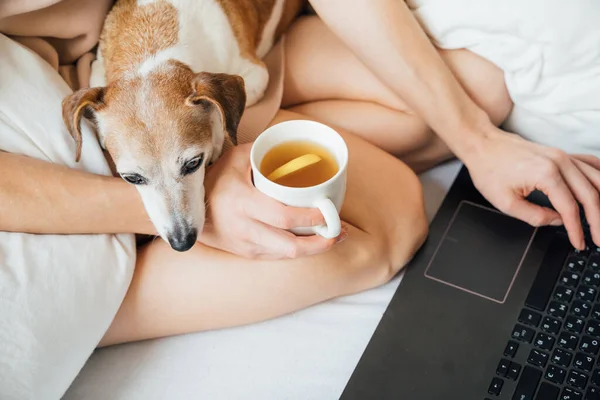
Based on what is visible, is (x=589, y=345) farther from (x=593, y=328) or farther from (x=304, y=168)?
(x=304, y=168)

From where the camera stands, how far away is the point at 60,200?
872 millimetres

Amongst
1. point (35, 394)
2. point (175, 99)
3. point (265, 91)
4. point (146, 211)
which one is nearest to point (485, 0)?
point (265, 91)

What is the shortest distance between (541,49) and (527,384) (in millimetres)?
517

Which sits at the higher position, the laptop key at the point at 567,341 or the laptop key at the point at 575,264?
the laptop key at the point at 575,264

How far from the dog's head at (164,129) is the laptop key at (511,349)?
45cm

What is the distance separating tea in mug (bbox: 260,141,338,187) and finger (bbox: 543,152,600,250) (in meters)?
0.35

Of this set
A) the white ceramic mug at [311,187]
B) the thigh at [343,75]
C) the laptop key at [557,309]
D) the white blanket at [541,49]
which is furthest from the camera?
the thigh at [343,75]

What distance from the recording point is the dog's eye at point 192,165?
0.92 m

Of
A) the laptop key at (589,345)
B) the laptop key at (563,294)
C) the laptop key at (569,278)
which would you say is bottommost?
the laptop key at (589,345)

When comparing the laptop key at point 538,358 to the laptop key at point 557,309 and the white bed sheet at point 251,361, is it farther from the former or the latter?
the white bed sheet at point 251,361

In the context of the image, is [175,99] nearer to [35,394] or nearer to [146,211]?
[146,211]

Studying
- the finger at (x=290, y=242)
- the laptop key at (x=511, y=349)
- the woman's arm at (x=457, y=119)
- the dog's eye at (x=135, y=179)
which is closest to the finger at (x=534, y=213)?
the woman's arm at (x=457, y=119)

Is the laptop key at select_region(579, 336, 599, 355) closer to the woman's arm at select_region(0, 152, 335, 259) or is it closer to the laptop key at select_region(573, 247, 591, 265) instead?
the laptop key at select_region(573, 247, 591, 265)

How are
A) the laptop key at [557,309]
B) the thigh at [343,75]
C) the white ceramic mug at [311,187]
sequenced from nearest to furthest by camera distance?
the white ceramic mug at [311,187] → the laptop key at [557,309] → the thigh at [343,75]
